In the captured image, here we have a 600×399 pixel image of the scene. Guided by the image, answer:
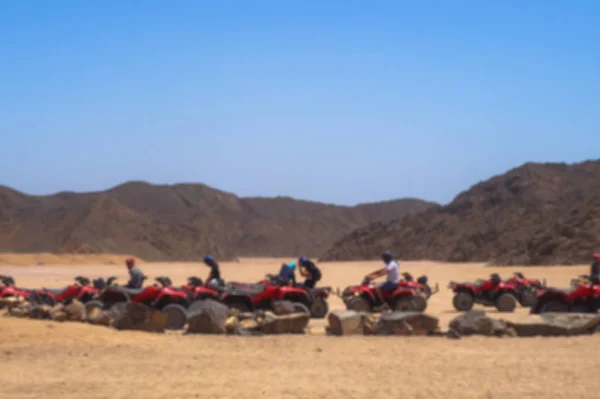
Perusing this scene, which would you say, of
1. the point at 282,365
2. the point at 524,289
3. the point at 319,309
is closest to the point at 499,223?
the point at 524,289

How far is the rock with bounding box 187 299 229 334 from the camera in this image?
14.3 m

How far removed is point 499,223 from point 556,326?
55.7 metres

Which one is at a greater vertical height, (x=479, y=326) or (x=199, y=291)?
(x=199, y=291)

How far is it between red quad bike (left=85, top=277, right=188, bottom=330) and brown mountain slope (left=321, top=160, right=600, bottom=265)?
37207mm

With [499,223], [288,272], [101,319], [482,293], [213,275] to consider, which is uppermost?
[499,223]

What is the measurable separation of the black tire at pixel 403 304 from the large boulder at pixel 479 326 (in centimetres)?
283

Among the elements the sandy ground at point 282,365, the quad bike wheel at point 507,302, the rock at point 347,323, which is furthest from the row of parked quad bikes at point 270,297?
the quad bike wheel at point 507,302

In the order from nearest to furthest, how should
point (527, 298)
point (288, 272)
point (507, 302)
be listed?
point (288, 272)
point (507, 302)
point (527, 298)

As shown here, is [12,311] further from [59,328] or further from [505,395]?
[505,395]

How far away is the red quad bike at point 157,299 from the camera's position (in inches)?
596

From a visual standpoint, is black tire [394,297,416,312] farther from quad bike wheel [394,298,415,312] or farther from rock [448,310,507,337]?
rock [448,310,507,337]

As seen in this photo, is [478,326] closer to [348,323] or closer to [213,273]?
[348,323]

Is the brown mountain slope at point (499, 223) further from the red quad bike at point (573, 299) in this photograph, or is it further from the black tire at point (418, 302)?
the red quad bike at point (573, 299)

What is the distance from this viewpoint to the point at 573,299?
16.1 metres
